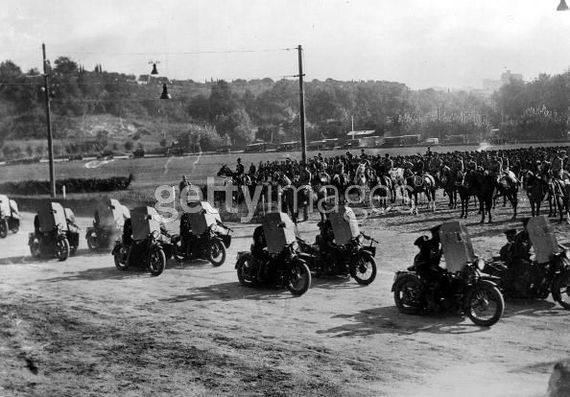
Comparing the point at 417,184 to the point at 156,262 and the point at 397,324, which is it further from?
the point at 397,324

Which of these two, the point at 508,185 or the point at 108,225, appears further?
the point at 508,185

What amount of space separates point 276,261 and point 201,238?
399 centimetres

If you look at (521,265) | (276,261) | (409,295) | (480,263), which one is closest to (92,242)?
(276,261)

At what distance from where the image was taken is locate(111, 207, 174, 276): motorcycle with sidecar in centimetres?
1541

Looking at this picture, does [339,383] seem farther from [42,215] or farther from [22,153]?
[22,153]

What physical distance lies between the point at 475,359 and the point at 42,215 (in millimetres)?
13752

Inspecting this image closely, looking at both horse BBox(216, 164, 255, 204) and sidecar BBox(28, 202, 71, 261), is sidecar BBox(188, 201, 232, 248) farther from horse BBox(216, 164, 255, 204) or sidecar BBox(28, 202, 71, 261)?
horse BBox(216, 164, 255, 204)

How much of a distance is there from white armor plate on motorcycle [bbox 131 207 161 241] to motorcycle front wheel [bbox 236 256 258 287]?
126 inches

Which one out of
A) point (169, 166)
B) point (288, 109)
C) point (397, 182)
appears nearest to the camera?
point (397, 182)

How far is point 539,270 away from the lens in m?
10.7

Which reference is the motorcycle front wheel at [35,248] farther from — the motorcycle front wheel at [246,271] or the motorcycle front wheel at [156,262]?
the motorcycle front wheel at [246,271]

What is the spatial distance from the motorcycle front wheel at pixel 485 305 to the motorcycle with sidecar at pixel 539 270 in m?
0.89

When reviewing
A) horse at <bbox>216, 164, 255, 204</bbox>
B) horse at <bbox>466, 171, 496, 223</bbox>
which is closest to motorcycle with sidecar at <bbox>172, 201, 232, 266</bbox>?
horse at <bbox>466, 171, 496, 223</bbox>

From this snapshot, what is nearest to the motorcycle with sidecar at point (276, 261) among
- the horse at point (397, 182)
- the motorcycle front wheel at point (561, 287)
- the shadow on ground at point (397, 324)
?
the shadow on ground at point (397, 324)
